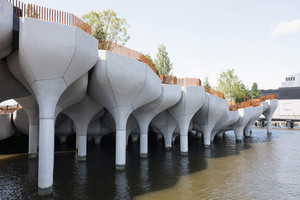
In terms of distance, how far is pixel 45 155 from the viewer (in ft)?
39.2

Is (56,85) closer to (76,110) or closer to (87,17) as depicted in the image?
(76,110)

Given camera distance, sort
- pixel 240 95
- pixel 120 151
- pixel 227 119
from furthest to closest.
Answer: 1. pixel 240 95
2. pixel 227 119
3. pixel 120 151

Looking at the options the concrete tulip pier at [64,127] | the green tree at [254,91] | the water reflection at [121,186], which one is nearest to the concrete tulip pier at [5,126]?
the concrete tulip pier at [64,127]

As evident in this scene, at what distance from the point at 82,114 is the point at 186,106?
37.6 feet

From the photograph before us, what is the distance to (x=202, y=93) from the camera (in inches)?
982

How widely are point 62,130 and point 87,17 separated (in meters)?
18.1

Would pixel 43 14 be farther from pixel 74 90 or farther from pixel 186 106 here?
pixel 186 106

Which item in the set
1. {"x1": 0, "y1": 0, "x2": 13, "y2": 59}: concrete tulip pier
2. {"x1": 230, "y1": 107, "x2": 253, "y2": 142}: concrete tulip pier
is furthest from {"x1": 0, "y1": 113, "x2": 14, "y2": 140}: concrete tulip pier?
{"x1": 230, "y1": 107, "x2": 253, "y2": 142}: concrete tulip pier

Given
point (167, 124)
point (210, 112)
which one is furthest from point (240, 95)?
point (167, 124)

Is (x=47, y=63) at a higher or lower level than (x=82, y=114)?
higher

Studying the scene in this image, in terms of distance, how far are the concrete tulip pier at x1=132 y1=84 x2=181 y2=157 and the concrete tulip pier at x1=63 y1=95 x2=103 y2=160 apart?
4.75 metres

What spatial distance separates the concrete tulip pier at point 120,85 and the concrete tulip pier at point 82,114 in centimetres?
330

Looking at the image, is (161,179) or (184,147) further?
(184,147)

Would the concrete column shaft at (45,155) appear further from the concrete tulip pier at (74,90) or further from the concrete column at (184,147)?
the concrete column at (184,147)
